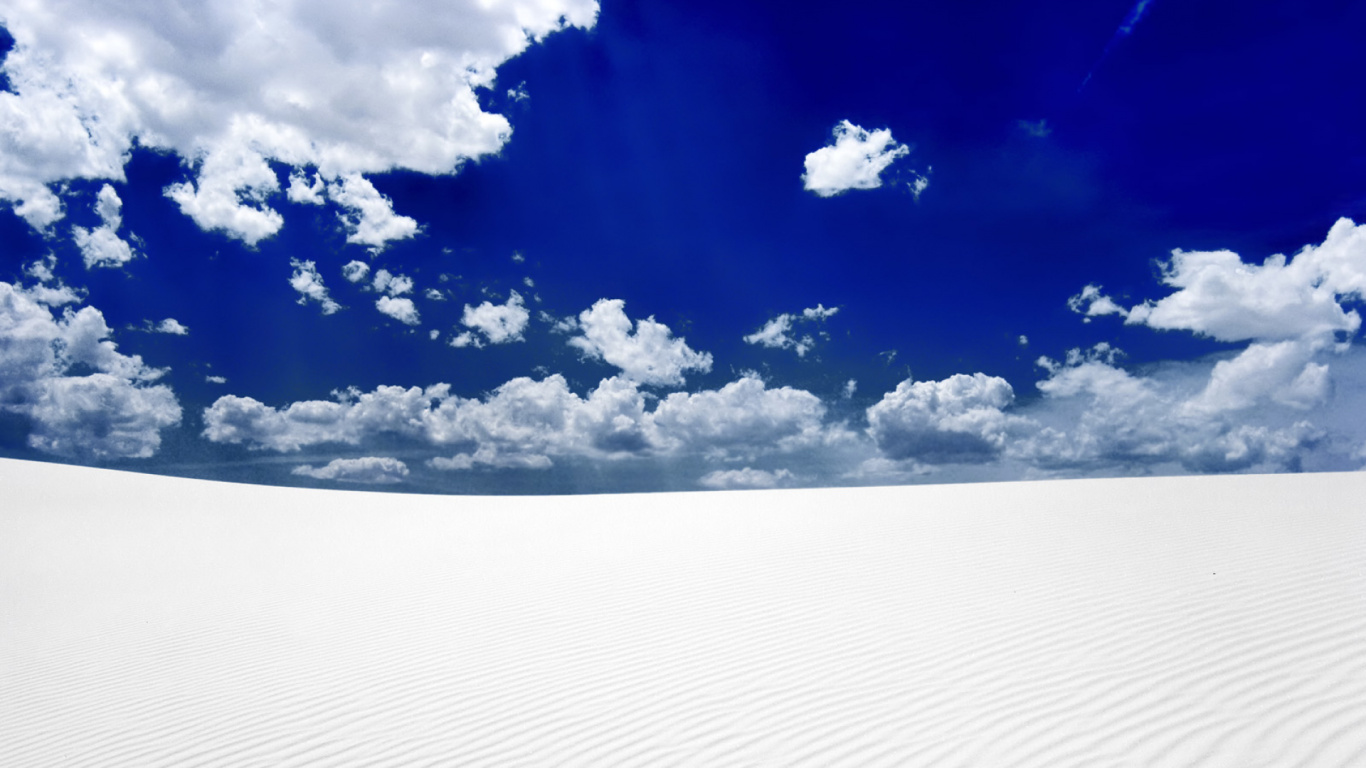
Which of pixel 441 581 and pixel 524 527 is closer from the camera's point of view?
pixel 441 581

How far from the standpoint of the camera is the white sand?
504cm

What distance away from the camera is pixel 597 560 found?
464 inches

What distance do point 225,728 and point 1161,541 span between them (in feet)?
36.1

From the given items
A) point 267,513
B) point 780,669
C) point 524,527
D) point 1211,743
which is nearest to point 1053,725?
point 1211,743

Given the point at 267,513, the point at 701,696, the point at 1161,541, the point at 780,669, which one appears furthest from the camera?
the point at 267,513

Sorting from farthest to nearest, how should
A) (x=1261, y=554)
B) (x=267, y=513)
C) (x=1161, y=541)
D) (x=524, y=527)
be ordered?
(x=267, y=513) < (x=524, y=527) < (x=1161, y=541) < (x=1261, y=554)

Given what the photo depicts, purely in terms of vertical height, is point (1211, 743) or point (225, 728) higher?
point (1211, 743)

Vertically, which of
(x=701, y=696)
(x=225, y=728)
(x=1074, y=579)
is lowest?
(x=225, y=728)

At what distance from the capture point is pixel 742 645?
709 cm

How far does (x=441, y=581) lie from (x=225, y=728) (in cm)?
500

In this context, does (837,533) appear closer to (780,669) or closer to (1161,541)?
(1161,541)

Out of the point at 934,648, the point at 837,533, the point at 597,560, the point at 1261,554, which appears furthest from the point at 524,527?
the point at 1261,554

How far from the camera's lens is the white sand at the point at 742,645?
5039mm

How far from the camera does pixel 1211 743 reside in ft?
14.8
